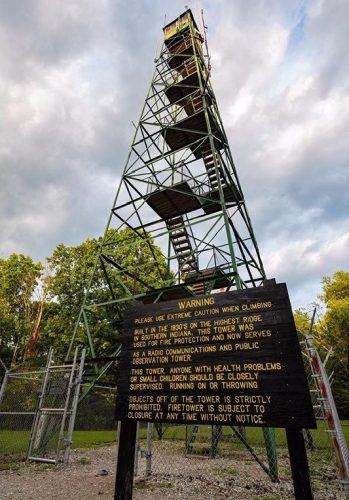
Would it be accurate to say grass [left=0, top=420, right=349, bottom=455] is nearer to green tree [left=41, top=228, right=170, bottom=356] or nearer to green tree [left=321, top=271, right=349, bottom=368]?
green tree [left=41, top=228, right=170, bottom=356]

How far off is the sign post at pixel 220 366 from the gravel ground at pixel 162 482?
2337mm

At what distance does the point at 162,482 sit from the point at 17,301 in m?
21.6

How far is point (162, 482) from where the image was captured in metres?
6.47

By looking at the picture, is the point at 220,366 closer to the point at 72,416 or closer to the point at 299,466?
the point at 299,466

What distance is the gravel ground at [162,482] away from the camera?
5.57 m

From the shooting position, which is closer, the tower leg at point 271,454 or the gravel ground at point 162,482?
the gravel ground at point 162,482

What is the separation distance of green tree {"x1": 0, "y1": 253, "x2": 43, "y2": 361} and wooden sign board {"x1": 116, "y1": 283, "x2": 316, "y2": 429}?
69.6 ft

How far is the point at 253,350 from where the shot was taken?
424cm

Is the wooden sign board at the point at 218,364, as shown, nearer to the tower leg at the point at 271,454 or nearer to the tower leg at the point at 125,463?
the tower leg at the point at 125,463

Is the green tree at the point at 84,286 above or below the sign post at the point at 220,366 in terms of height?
above

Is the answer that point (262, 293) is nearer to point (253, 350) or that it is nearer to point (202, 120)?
point (253, 350)

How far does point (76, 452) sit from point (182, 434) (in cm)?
690

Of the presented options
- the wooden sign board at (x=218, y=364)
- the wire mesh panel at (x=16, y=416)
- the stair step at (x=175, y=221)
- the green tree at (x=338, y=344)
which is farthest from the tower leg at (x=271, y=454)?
the green tree at (x=338, y=344)

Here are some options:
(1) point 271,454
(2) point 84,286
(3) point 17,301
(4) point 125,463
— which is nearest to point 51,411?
(4) point 125,463
